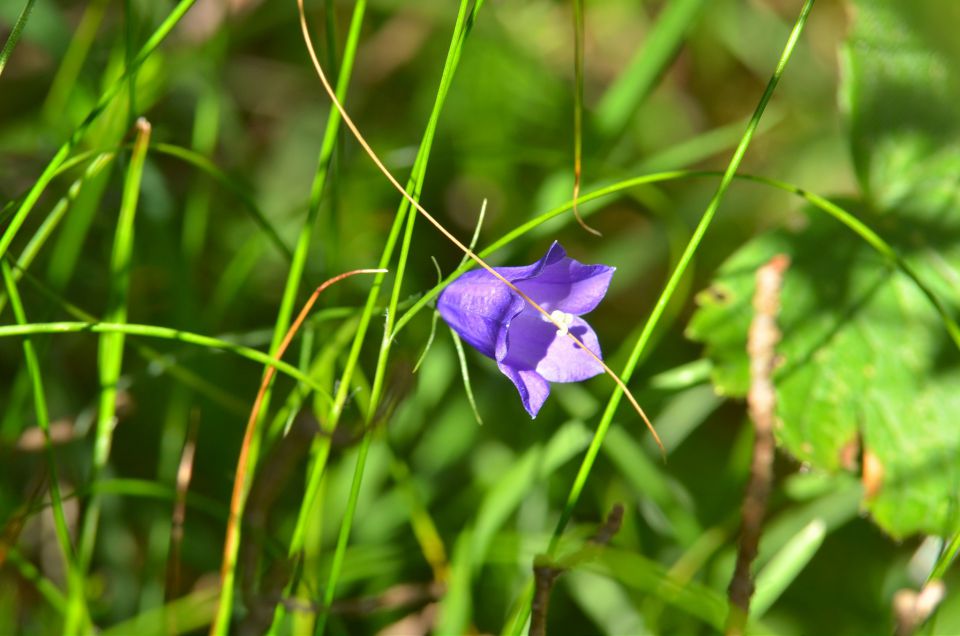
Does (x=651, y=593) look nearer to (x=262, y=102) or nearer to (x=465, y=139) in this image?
(x=465, y=139)

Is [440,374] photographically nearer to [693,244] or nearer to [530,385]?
[530,385]

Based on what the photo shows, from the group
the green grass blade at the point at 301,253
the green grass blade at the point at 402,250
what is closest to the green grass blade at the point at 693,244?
the green grass blade at the point at 402,250

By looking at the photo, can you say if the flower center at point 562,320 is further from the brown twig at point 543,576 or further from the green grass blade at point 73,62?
the green grass blade at point 73,62

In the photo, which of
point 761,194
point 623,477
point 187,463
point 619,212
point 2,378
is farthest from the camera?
point 619,212

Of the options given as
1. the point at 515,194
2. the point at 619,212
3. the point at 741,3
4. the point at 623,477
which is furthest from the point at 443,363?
the point at 741,3

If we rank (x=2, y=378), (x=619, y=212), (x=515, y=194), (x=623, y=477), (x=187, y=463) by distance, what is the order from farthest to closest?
(x=619, y=212) → (x=515, y=194) → (x=2, y=378) → (x=623, y=477) → (x=187, y=463)

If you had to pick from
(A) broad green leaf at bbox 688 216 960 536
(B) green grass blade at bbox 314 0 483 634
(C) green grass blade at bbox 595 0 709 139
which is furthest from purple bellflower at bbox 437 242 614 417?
Result: (C) green grass blade at bbox 595 0 709 139

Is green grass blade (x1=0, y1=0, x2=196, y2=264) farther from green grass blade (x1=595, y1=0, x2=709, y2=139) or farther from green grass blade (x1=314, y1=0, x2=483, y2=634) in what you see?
green grass blade (x1=595, y1=0, x2=709, y2=139)

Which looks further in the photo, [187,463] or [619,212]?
[619,212]
